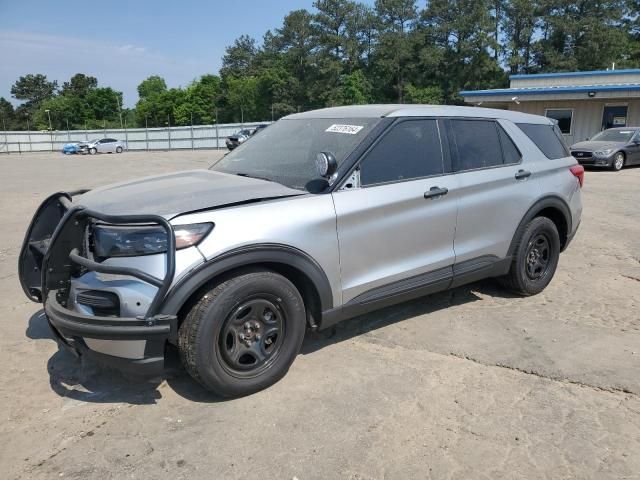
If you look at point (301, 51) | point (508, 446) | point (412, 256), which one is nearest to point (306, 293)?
point (412, 256)

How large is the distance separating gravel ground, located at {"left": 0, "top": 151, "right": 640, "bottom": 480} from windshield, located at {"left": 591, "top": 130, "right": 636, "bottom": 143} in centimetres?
1577

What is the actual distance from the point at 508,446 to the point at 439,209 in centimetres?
183

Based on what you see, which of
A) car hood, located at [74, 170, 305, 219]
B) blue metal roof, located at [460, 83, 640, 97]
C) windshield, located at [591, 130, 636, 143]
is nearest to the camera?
car hood, located at [74, 170, 305, 219]

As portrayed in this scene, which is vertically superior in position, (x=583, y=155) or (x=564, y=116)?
(x=564, y=116)

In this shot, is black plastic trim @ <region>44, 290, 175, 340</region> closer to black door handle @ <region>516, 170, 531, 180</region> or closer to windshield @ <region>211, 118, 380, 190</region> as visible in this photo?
windshield @ <region>211, 118, 380, 190</region>

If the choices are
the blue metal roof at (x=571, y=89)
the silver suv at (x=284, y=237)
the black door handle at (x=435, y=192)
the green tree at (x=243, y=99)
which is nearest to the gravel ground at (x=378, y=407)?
the silver suv at (x=284, y=237)

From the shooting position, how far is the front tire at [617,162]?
1744 centimetres

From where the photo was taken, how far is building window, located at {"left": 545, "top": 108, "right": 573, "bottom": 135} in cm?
2662

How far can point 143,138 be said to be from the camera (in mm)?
54125

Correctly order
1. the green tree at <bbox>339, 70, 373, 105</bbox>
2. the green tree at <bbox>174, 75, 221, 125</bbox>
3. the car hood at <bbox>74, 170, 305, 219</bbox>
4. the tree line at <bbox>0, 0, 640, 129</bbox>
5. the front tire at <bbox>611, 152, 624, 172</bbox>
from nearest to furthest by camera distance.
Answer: the car hood at <bbox>74, 170, 305, 219</bbox> < the front tire at <bbox>611, 152, 624, 172</bbox> < the tree line at <bbox>0, 0, 640, 129</bbox> < the green tree at <bbox>339, 70, 373, 105</bbox> < the green tree at <bbox>174, 75, 221, 125</bbox>

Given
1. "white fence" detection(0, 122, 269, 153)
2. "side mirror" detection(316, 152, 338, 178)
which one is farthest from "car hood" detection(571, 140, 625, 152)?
"white fence" detection(0, 122, 269, 153)

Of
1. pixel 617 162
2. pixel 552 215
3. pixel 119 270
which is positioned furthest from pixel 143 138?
pixel 119 270

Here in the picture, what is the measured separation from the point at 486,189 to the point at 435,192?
67 cm

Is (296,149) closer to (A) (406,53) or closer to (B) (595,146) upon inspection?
(B) (595,146)
